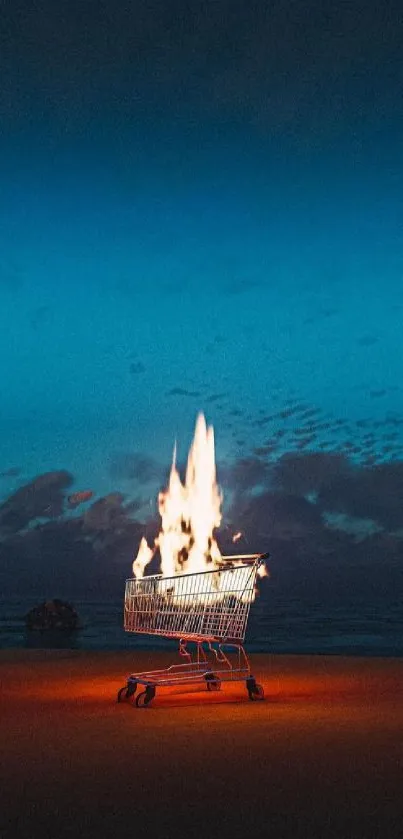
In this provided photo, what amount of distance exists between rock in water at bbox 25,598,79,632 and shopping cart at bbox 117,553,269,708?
36471mm

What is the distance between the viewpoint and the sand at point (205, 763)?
5293mm

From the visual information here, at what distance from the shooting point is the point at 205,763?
700 cm

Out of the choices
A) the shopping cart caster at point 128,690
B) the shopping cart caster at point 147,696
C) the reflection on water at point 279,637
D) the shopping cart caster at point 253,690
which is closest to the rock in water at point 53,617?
the reflection on water at point 279,637

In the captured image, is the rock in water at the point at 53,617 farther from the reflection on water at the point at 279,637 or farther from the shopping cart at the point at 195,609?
the shopping cart at the point at 195,609

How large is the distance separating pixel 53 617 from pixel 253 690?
38642 mm

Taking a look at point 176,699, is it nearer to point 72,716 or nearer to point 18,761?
point 72,716

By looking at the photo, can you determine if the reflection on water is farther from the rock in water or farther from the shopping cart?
the shopping cart

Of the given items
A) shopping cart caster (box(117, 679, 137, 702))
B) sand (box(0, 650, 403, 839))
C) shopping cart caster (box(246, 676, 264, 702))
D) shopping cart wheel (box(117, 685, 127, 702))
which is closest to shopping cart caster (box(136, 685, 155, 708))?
sand (box(0, 650, 403, 839))

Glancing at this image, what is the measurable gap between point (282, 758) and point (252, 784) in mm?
978

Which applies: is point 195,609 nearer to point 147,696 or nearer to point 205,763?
point 147,696

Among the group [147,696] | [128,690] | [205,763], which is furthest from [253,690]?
[205,763]

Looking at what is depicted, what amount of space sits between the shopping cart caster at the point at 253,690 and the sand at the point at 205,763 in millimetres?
96

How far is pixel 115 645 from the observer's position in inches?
1523

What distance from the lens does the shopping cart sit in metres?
10.8
